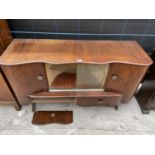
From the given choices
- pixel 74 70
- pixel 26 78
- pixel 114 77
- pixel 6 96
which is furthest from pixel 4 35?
pixel 114 77

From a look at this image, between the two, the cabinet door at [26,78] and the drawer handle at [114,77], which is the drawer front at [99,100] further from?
the cabinet door at [26,78]

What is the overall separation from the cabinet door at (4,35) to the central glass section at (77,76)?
406mm

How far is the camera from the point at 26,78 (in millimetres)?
1001

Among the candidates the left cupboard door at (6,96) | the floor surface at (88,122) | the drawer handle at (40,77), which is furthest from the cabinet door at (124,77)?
the left cupboard door at (6,96)

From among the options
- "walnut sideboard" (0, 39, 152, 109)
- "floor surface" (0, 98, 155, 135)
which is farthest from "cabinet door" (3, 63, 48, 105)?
"floor surface" (0, 98, 155, 135)

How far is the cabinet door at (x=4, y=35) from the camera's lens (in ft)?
3.34

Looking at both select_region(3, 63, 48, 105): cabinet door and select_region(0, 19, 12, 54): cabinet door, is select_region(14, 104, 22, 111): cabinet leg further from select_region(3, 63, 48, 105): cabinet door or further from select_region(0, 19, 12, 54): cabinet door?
select_region(0, 19, 12, 54): cabinet door

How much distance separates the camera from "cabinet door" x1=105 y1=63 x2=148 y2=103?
949mm

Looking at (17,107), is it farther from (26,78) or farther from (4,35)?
(4,35)

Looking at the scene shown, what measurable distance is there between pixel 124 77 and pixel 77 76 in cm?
36

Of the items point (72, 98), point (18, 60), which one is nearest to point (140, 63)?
point (72, 98)
